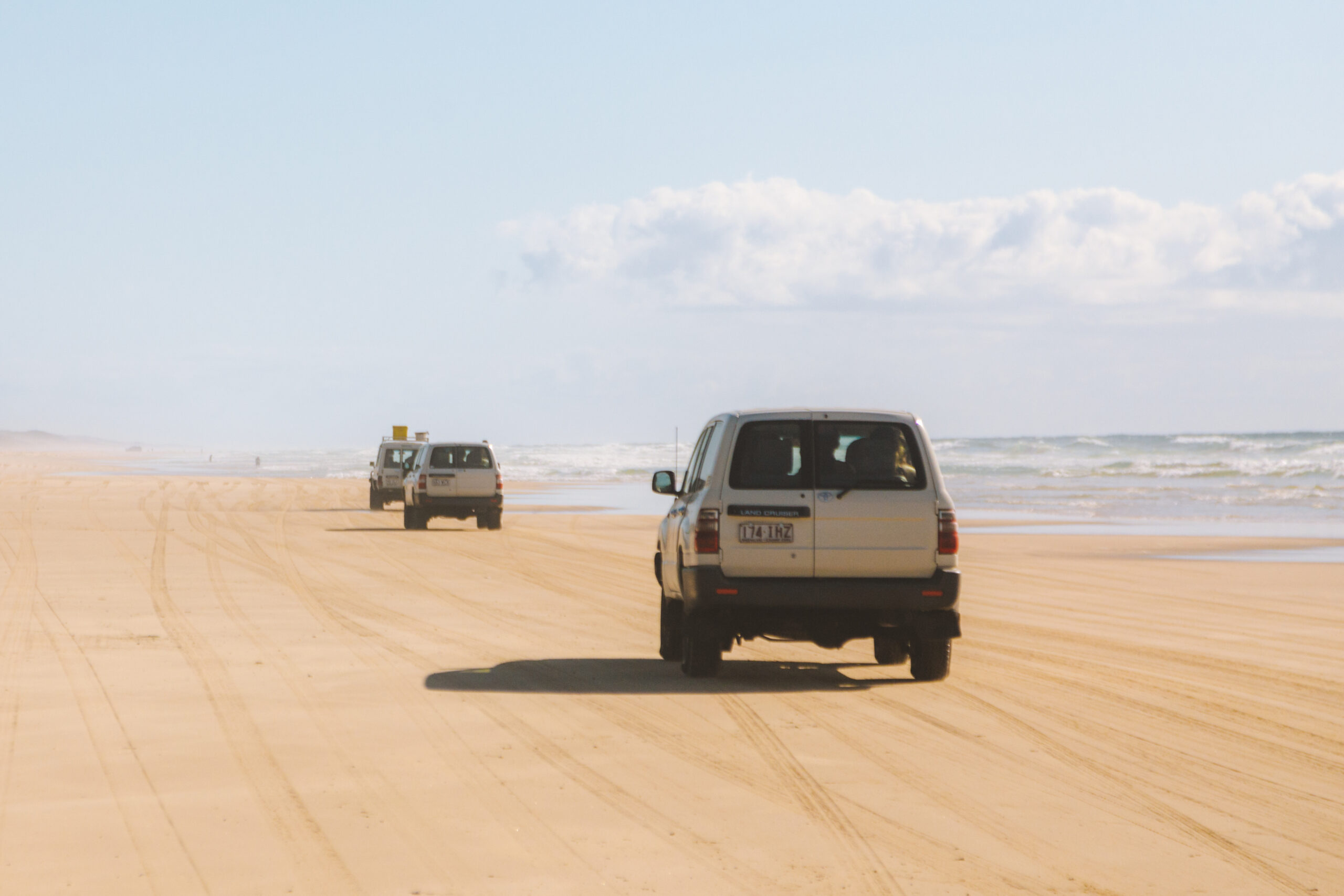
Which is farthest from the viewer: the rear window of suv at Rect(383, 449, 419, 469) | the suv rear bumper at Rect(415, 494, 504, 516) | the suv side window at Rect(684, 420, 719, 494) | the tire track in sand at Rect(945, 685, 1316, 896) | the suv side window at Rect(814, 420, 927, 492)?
the rear window of suv at Rect(383, 449, 419, 469)

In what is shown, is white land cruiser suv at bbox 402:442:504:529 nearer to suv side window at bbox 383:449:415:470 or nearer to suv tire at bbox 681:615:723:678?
suv side window at bbox 383:449:415:470

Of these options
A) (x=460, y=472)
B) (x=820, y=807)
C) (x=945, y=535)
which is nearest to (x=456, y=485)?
(x=460, y=472)

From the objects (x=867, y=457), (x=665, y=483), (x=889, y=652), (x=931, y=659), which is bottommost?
(x=889, y=652)

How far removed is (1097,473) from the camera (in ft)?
217

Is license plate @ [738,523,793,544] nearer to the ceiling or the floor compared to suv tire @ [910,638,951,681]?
nearer to the ceiling

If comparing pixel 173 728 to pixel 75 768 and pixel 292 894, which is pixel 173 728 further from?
pixel 292 894

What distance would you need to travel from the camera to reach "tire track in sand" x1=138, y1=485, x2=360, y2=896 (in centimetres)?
533

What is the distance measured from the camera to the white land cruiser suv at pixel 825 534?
973cm

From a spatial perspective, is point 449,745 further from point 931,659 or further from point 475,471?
point 475,471

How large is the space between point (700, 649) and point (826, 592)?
112cm

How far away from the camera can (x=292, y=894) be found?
5043mm

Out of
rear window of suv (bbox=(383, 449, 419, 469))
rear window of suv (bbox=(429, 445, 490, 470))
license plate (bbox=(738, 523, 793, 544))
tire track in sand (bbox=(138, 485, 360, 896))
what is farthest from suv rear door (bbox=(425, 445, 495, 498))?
license plate (bbox=(738, 523, 793, 544))

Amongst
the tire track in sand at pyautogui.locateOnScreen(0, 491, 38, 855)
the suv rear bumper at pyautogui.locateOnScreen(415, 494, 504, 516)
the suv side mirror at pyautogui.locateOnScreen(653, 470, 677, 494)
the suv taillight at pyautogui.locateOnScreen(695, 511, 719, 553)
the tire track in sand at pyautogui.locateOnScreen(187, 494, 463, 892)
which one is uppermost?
the suv side mirror at pyautogui.locateOnScreen(653, 470, 677, 494)

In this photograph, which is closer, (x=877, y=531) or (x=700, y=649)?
(x=877, y=531)
